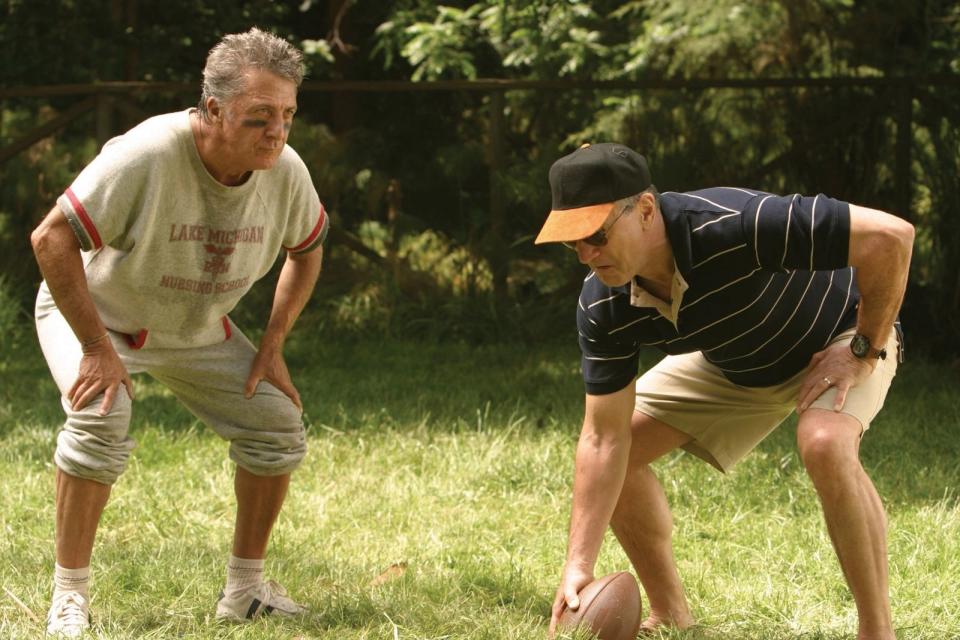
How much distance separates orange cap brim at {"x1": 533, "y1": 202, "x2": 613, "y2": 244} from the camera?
361 cm

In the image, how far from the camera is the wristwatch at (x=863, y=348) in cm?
390

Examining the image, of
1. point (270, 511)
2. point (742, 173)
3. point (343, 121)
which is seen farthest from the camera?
point (343, 121)

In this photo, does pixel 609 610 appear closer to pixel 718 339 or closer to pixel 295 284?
pixel 718 339

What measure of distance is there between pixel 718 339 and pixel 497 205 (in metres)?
5.56

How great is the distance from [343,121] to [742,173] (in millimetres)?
3724

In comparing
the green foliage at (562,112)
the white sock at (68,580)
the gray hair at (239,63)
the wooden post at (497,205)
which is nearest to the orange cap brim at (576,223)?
the gray hair at (239,63)

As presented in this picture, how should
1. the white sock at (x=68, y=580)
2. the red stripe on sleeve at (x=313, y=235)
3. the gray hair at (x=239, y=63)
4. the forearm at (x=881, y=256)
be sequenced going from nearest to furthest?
1. the forearm at (x=881, y=256)
2. the gray hair at (x=239, y=63)
3. the white sock at (x=68, y=580)
4. the red stripe on sleeve at (x=313, y=235)

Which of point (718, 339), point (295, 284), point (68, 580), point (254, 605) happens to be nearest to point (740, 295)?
point (718, 339)

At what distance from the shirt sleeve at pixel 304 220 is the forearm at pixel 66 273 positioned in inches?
30.6

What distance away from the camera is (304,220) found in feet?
14.9

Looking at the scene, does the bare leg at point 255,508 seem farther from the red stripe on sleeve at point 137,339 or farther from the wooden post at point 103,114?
the wooden post at point 103,114

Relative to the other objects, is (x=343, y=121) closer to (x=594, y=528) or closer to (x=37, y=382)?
(x=37, y=382)

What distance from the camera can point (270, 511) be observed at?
178 inches

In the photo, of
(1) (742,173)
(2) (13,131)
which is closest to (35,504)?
(1) (742,173)
